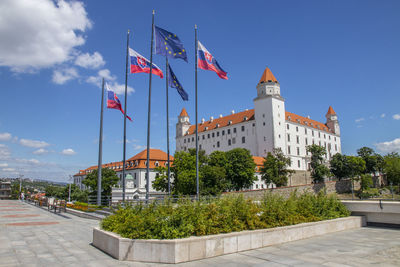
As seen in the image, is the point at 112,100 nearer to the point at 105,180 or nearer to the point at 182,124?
the point at 105,180

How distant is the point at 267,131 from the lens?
87125 mm

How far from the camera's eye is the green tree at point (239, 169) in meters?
62.6

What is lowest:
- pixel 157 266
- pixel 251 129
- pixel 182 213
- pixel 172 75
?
pixel 157 266

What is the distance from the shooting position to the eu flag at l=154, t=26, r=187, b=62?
18.7 meters

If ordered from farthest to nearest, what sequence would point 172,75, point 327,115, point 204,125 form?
1. point 327,115
2. point 204,125
3. point 172,75

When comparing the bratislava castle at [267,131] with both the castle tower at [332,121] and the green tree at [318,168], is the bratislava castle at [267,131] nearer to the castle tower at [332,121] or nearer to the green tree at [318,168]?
the castle tower at [332,121]

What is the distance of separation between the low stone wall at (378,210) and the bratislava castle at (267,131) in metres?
72.5

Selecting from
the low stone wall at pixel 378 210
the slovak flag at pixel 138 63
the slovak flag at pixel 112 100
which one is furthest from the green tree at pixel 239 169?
the low stone wall at pixel 378 210

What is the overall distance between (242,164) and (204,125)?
5009cm

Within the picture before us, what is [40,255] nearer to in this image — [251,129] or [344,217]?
[344,217]

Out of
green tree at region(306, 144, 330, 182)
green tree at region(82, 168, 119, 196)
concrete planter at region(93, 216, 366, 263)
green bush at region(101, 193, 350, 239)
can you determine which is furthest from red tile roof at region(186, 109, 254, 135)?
concrete planter at region(93, 216, 366, 263)

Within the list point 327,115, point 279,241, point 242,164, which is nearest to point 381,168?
Answer: point 327,115

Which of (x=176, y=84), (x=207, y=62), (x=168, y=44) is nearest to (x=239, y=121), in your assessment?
(x=176, y=84)

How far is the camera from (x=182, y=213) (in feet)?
28.4
